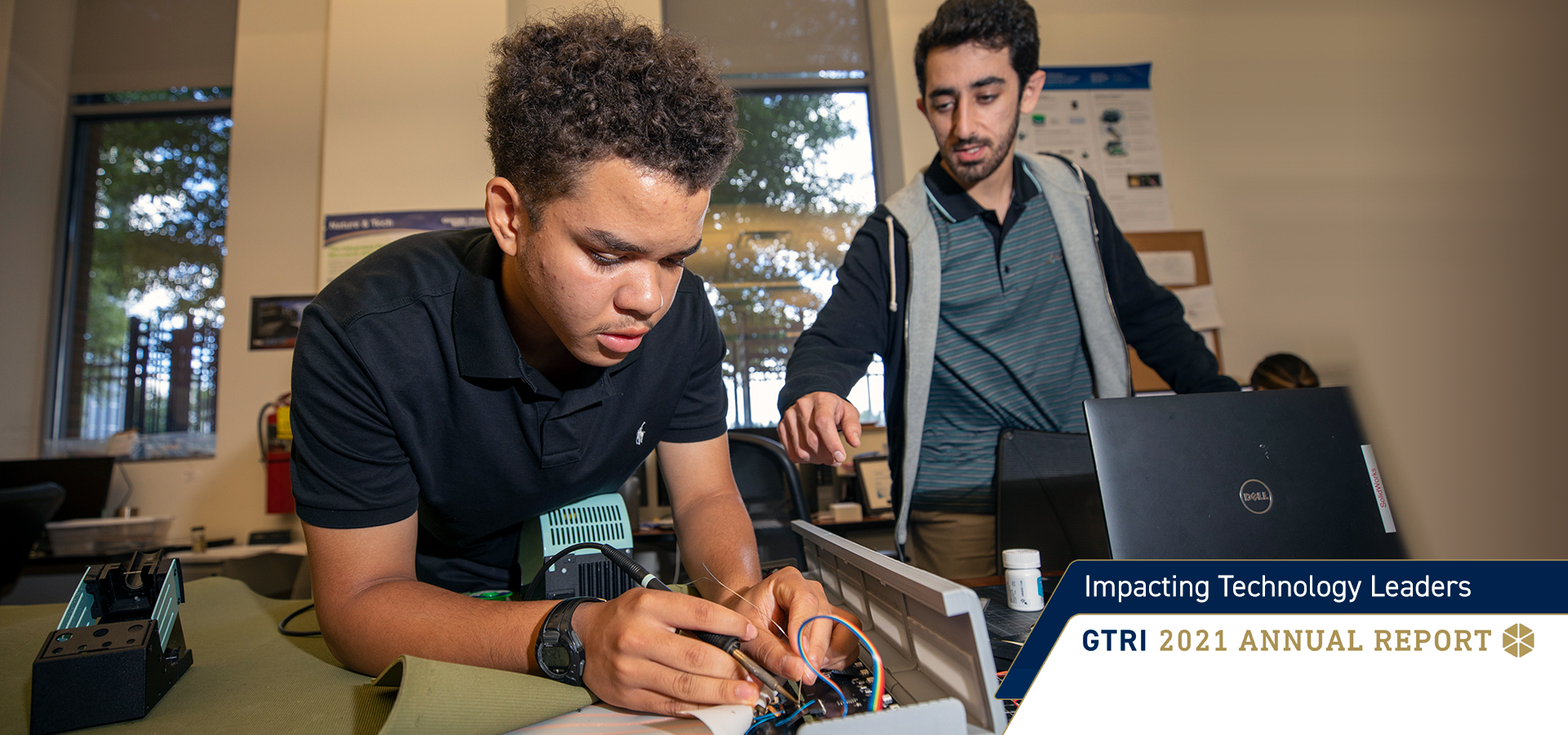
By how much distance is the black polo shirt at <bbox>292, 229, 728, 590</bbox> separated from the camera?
2.83 feet

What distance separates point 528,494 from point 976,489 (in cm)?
81

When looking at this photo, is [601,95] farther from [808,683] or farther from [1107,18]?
[1107,18]

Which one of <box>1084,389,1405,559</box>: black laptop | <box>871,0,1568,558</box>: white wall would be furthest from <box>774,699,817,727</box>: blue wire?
<box>871,0,1568,558</box>: white wall

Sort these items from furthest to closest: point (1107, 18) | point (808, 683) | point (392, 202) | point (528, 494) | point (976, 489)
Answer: point (1107, 18)
point (392, 202)
point (976, 489)
point (528, 494)
point (808, 683)

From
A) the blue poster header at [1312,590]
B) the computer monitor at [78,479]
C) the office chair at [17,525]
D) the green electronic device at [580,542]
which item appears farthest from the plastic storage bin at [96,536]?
the blue poster header at [1312,590]

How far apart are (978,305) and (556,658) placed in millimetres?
1081

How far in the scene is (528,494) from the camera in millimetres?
989

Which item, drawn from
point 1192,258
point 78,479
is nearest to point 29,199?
point 78,479

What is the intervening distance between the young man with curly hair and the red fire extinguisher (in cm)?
242

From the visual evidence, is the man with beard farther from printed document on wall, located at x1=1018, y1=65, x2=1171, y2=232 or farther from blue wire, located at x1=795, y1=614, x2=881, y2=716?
printed document on wall, located at x1=1018, y1=65, x2=1171, y2=232

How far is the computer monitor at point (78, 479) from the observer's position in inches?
108

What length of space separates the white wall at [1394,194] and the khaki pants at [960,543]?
1.80 m

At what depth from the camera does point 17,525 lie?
221 cm

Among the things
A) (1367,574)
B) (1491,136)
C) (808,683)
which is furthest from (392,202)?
(1491,136)
